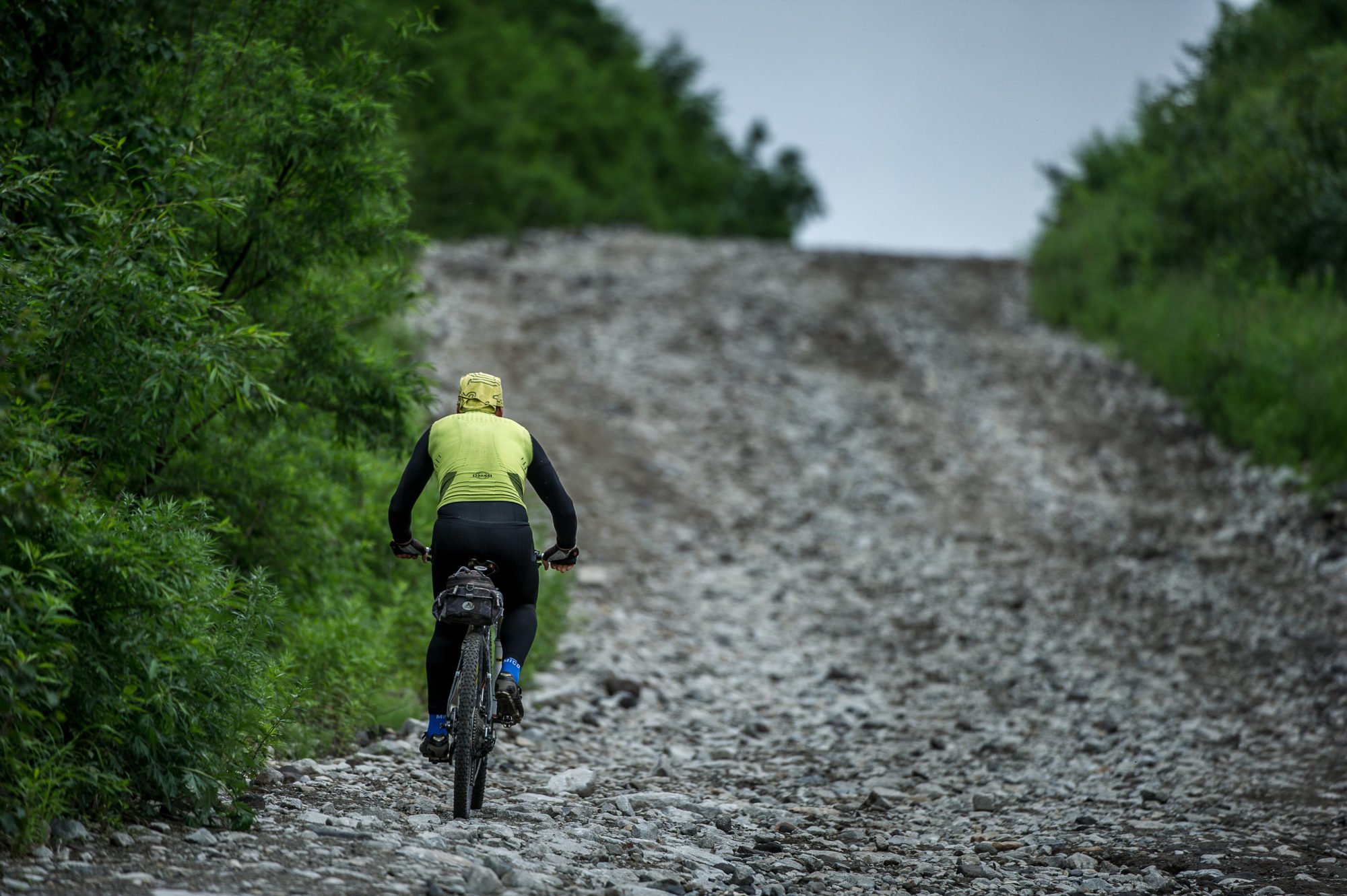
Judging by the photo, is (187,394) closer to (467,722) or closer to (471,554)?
(471,554)

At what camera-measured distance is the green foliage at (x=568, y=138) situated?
1112 inches

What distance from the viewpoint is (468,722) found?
5.25 meters

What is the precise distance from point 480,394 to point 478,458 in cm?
48

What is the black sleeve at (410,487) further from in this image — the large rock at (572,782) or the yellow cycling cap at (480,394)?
the large rock at (572,782)

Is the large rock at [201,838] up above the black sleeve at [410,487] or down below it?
below

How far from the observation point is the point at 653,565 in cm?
1310

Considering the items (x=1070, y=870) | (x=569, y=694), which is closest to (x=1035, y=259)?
(x=569, y=694)

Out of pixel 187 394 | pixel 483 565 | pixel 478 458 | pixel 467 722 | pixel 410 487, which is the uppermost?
pixel 187 394

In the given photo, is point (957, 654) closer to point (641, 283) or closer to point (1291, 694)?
point (1291, 694)

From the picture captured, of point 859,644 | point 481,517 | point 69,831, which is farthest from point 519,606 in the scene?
point 859,644

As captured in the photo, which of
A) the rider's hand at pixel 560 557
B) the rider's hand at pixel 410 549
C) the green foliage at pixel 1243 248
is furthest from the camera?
the green foliage at pixel 1243 248

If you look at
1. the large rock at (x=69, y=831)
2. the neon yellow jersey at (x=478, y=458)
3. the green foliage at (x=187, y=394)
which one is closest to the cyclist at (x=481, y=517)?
the neon yellow jersey at (x=478, y=458)

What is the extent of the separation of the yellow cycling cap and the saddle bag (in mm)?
1005

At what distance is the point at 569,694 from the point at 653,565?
14.1 ft
